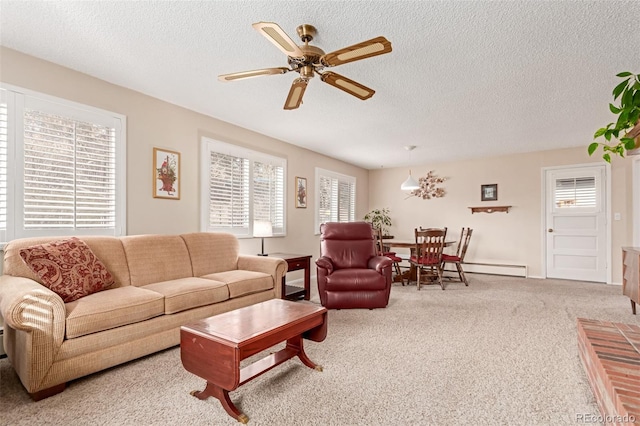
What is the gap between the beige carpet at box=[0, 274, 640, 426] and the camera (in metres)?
1.75

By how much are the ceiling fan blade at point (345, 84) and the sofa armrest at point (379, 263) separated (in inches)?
78.3

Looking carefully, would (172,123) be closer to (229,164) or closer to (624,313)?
(229,164)

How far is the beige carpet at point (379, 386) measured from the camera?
1751 mm

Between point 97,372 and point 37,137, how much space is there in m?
1.98

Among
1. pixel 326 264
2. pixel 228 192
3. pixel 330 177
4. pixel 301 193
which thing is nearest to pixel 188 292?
pixel 326 264

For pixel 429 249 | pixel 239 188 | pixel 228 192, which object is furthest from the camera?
pixel 429 249

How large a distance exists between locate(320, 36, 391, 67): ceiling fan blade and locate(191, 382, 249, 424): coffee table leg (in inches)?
80.2

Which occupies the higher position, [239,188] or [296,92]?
[296,92]

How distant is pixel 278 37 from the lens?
189 cm

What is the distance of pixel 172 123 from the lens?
377 centimetres

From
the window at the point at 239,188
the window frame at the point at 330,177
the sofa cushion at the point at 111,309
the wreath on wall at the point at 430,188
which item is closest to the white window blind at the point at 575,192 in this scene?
the wreath on wall at the point at 430,188

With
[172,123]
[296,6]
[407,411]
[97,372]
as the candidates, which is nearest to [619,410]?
[407,411]

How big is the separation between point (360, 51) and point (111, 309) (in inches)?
92.4

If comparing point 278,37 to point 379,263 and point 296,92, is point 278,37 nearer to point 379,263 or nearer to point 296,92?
point 296,92
